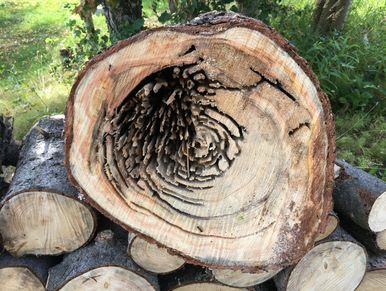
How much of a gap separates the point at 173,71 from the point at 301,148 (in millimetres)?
500

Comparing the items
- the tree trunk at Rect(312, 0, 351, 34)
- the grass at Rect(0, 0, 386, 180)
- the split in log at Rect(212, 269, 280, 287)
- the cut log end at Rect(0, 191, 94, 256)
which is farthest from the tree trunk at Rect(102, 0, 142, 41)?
the split in log at Rect(212, 269, 280, 287)

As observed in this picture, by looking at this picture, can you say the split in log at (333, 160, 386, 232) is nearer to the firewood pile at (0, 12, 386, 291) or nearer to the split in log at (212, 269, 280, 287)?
the firewood pile at (0, 12, 386, 291)

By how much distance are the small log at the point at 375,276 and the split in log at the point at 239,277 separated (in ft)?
1.56

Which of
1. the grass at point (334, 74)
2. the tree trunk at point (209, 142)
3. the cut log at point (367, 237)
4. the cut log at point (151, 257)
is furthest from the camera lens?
the grass at point (334, 74)

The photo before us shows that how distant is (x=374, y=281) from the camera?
200cm

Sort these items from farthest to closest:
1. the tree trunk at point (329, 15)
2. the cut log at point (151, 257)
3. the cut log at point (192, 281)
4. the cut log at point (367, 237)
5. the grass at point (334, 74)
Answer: the tree trunk at point (329, 15) < the grass at point (334, 74) < the cut log at point (367, 237) < the cut log at point (192, 281) < the cut log at point (151, 257)

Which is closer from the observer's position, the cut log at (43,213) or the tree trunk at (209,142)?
the tree trunk at (209,142)

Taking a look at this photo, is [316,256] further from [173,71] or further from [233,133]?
[173,71]

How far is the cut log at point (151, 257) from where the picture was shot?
167cm

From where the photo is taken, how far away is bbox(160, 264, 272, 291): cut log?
1769 millimetres

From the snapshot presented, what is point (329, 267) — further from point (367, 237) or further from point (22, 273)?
point (22, 273)

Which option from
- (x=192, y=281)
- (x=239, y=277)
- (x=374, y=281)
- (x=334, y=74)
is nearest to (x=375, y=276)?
(x=374, y=281)

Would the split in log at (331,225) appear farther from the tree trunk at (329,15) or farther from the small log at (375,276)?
the tree trunk at (329,15)

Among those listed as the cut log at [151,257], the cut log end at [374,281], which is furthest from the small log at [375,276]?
the cut log at [151,257]
